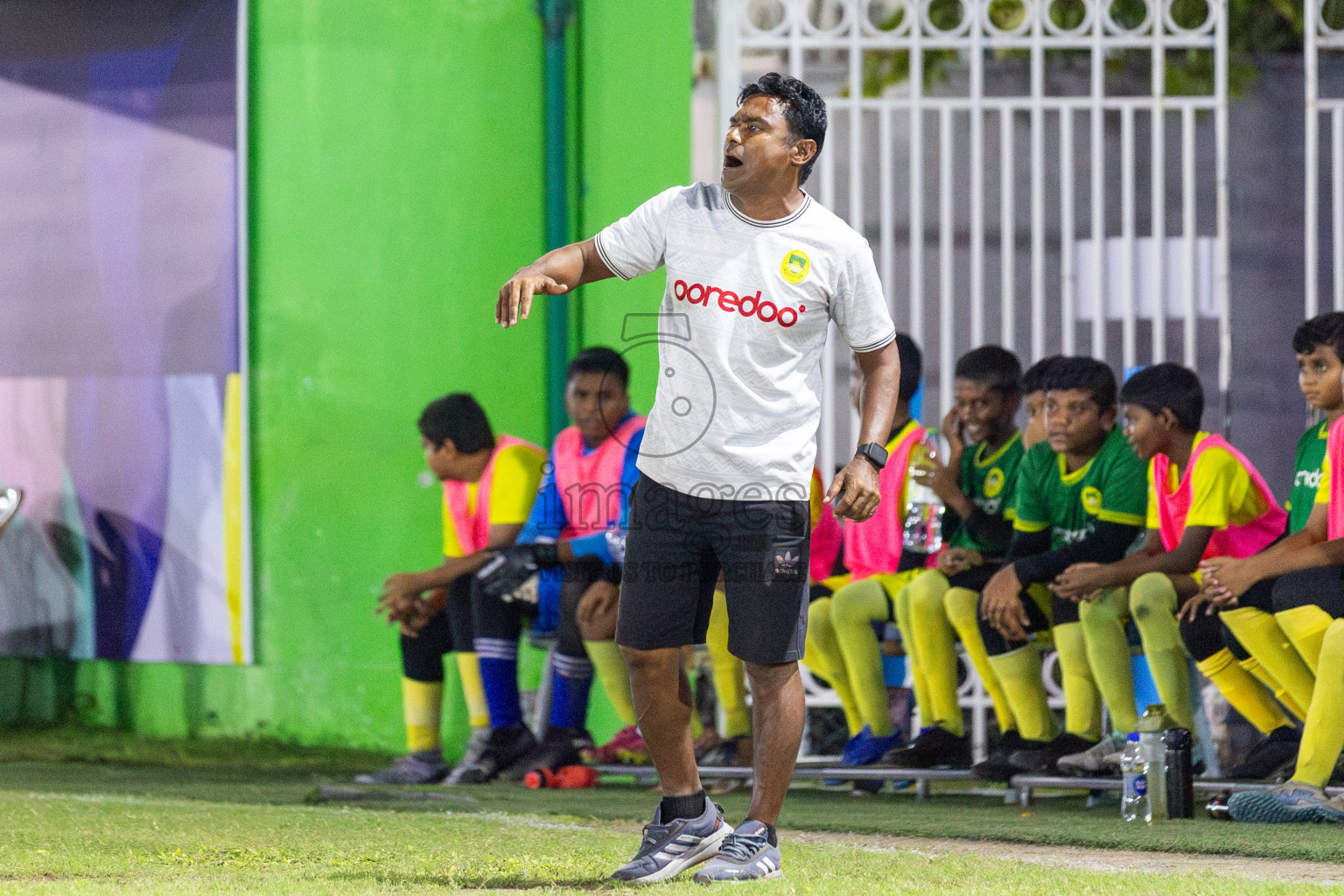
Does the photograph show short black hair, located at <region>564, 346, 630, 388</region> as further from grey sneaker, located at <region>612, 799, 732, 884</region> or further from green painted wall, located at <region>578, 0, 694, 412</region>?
grey sneaker, located at <region>612, 799, 732, 884</region>

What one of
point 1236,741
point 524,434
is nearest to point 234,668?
point 524,434

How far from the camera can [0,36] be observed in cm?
742

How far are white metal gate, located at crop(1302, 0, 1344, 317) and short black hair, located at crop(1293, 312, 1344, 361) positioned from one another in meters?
1.71

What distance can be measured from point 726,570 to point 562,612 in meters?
2.90

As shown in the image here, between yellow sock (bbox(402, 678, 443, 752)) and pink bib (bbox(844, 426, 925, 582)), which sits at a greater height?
pink bib (bbox(844, 426, 925, 582))

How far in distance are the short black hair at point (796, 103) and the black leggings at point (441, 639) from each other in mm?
3370

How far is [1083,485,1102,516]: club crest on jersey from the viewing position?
219 inches

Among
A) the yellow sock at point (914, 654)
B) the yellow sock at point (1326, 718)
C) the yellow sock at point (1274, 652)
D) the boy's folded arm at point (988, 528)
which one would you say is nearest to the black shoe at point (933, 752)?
the yellow sock at point (914, 654)

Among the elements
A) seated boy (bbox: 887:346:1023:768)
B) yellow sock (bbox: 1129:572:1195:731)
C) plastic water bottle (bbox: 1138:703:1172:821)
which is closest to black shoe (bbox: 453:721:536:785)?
seated boy (bbox: 887:346:1023:768)

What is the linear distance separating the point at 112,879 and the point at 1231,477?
3.45 m

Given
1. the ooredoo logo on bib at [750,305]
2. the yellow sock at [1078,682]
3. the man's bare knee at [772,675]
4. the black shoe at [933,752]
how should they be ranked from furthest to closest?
the black shoe at [933,752], the yellow sock at [1078,682], the man's bare knee at [772,675], the ooredoo logo on bib at [750,305]

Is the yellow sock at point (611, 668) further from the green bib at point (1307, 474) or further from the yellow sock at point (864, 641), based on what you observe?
the green bib at point (1307, 474)

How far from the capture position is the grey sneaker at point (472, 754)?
6359 millimetres

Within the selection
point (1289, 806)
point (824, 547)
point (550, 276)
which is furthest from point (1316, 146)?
point (550, 276)
